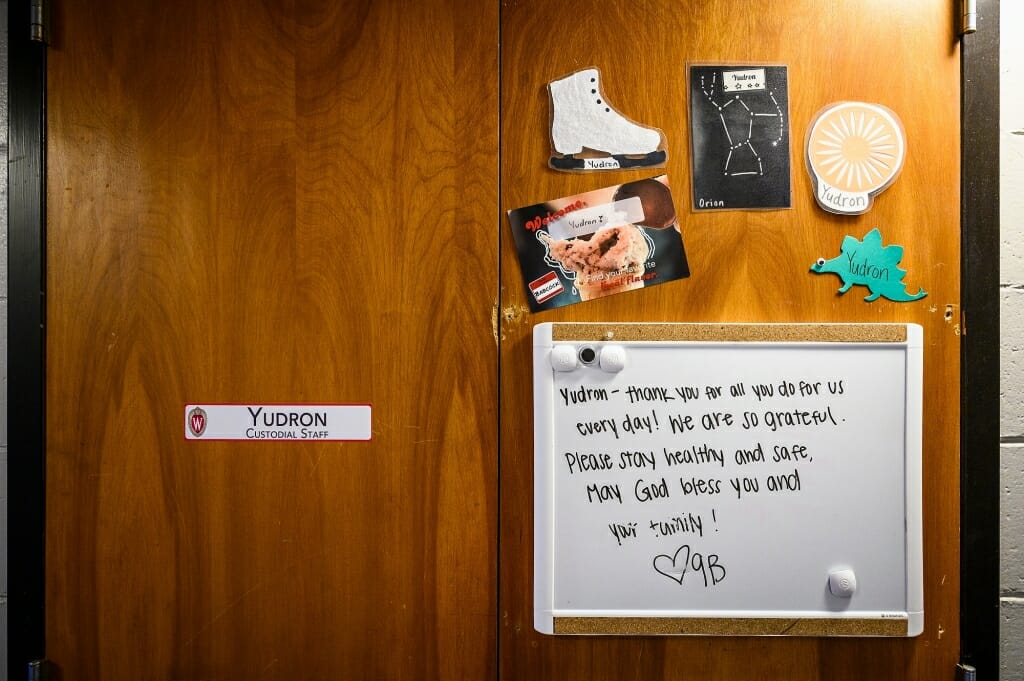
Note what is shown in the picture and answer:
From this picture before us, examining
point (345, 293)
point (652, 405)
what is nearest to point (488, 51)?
point (345, 293)

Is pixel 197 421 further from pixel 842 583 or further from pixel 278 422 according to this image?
pixel 842 583

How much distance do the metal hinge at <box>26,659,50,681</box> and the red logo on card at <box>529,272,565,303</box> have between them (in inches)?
43.8

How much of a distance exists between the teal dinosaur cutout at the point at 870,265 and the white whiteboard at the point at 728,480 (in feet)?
0.23

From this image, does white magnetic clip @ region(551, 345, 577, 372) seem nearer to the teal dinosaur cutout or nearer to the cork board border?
the cork board border

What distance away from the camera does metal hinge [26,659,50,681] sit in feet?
3.16

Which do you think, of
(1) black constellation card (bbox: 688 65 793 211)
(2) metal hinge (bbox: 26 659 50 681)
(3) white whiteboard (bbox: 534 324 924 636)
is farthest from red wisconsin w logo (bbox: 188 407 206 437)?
(1) black constellation card (bbox: 688 65 793 211)

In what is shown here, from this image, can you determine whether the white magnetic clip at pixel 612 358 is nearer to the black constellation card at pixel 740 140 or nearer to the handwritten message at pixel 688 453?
the handwritten message at pixel 688 453

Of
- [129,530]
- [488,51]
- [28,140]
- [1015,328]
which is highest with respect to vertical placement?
[488,51]

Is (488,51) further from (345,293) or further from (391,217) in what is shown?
(345,293)

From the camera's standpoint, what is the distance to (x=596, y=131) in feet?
3.15

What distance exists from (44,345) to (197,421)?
0.31 m

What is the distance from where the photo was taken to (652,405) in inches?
37.8

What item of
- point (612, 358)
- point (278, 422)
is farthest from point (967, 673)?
point (278, 422)

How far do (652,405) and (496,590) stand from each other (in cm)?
44
